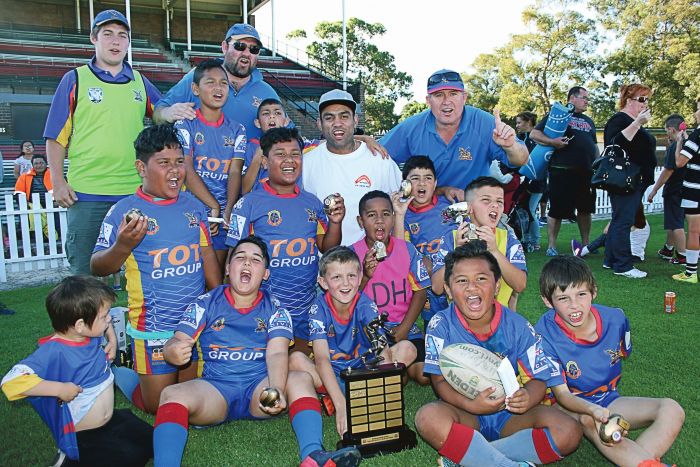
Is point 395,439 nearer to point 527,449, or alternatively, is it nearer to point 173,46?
point 527,449

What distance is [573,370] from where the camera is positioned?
3.23m

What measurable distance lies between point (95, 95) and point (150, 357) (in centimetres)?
212

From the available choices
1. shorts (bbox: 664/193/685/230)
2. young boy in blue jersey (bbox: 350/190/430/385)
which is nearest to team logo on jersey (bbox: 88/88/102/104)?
young boy in blue jersey (bbox: 350/190/430/385)

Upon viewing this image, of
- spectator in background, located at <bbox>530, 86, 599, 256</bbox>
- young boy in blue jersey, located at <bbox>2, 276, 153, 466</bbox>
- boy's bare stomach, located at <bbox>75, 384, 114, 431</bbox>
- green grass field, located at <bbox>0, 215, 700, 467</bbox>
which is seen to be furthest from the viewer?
spectator in background, located at <bbox>530, 86, 599, 256</bbox>

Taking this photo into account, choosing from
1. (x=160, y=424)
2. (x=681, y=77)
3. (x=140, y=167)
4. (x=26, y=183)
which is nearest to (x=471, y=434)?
(x=160, y=424)

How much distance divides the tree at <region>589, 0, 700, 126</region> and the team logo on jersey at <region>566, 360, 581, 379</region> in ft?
109

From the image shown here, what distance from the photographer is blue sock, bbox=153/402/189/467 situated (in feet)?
9.48

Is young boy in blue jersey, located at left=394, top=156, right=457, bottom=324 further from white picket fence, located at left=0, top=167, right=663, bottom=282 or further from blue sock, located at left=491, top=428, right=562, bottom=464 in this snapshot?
white picket fence, located at left=0, top=167, right=663, bottom=282

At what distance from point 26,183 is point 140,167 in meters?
9.33

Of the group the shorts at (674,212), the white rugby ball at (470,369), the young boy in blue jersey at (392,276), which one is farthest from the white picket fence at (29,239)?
the shorts at (674,212)

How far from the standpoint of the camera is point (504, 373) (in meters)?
2.77

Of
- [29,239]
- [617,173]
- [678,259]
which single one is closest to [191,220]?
[617,173]

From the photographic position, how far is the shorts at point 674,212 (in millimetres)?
8016

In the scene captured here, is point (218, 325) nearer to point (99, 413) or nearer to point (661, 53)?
point (99, 413)
